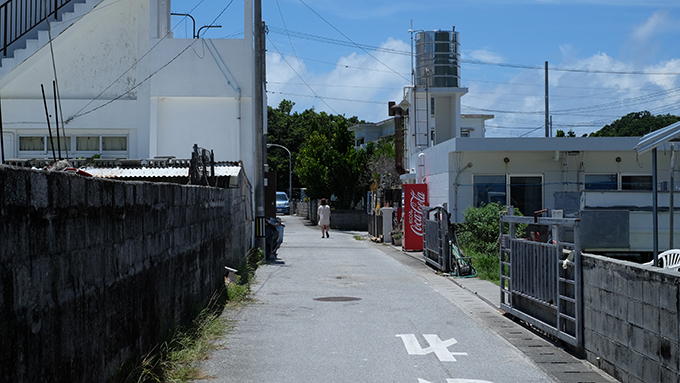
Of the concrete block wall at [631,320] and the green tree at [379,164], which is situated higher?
the green tree at [379,164]

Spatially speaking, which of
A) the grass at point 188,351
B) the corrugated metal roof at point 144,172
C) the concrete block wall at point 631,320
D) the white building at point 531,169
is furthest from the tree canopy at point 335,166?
the concrete block wall at point 631,320

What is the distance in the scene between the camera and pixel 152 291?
22.3ft

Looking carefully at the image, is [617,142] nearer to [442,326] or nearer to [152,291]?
[442,326]

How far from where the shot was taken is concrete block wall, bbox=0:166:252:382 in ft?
11.8

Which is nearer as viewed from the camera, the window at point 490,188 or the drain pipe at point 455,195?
the drain pipe at point 455,195

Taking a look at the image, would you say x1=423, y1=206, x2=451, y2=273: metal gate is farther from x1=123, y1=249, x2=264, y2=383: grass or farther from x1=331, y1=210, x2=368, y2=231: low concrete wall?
x1=331, y1=210, x2=368, y2=231: low concrete wall

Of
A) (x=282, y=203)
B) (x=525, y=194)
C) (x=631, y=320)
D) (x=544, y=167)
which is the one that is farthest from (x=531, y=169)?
(x=282, y=203)

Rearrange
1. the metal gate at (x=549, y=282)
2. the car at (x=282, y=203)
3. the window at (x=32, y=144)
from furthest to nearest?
the car at (x=282, y=203) < the window at (x=32, y=144) < the metal gate at (x=549, y=282)

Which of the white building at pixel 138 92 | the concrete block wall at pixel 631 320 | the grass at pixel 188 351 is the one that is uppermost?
the white building at pixel 138 92

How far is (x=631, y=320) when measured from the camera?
634 centimetres

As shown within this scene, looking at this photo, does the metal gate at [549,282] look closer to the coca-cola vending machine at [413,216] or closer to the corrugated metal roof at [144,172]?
the corrugated metal roof at [144,172]

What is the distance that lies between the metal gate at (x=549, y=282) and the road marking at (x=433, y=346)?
1.27 meters

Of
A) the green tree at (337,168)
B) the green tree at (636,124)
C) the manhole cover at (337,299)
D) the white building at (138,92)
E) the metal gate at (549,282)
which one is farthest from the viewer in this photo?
the green tree at (636,124)

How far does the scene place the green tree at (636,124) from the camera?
49.8 m
